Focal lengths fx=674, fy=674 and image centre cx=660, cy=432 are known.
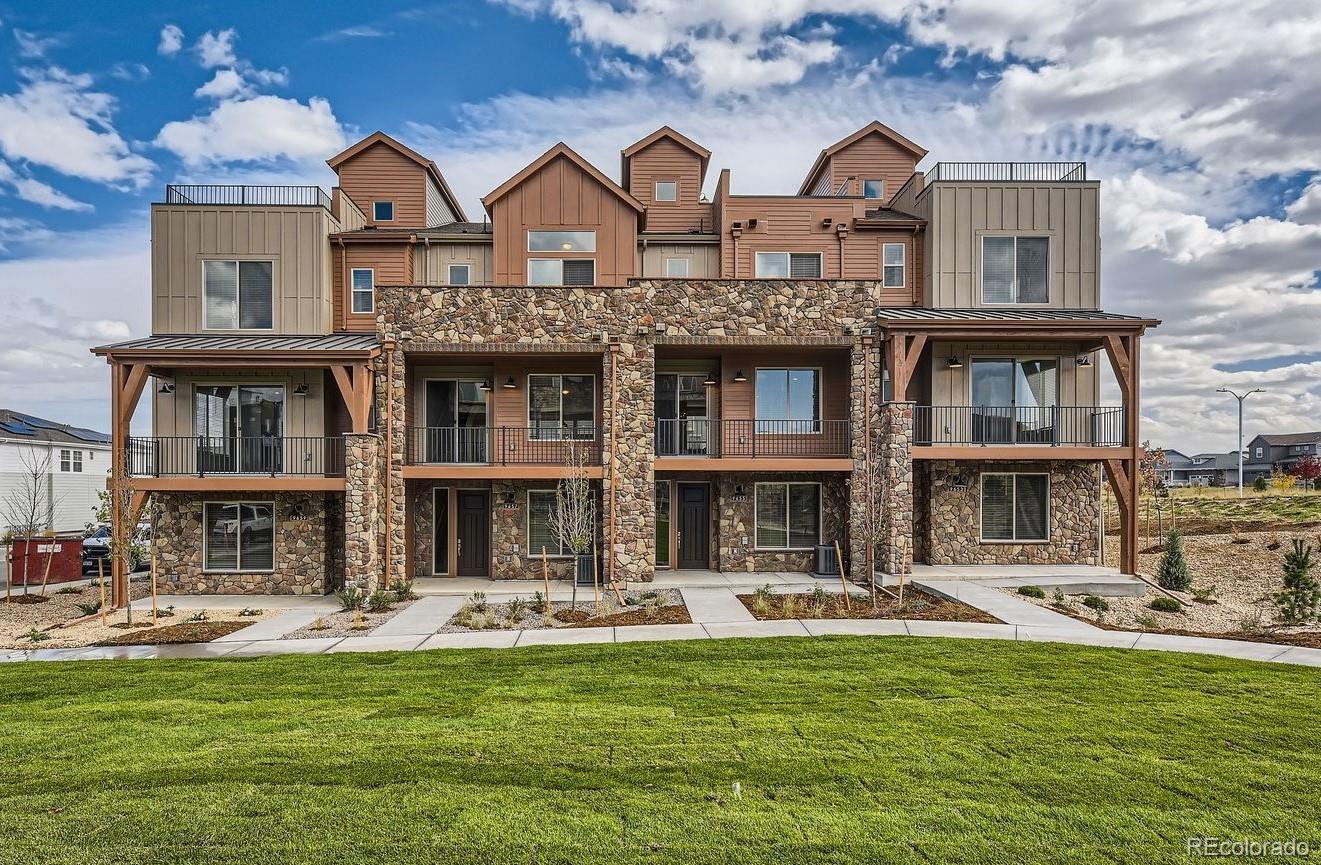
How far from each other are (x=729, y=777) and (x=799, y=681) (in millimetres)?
2731

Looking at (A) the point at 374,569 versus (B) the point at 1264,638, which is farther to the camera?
(A) the point at 374,569

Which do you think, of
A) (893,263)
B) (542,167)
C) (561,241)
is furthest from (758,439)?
(542,167)

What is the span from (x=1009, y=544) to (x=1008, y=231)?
762 centimetres

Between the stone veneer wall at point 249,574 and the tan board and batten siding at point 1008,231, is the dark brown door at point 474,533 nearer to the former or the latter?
the stone veneer wall at point 249,574

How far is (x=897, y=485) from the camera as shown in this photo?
1452cm

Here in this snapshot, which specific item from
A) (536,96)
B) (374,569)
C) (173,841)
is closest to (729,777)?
(173,841)

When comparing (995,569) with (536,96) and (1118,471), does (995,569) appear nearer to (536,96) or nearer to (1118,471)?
(1118,471)

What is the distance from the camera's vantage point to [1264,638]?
935 centimetres

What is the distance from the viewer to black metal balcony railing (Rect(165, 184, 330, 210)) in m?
15.9

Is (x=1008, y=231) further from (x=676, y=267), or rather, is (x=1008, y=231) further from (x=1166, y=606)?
(x=1166, y=606)

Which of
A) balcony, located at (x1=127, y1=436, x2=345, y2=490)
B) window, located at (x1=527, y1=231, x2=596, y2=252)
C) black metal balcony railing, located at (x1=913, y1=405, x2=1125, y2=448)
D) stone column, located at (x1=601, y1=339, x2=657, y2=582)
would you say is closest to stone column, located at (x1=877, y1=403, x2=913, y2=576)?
black metal balcony railing, located at (x1=913, y1=405, x2=1125, y2=448)

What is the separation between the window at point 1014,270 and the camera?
1656 centimetres

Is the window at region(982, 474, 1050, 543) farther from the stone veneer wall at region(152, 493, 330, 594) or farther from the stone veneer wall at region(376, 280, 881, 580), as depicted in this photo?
the stone veneer wall at region(152, 493, 330, 594)

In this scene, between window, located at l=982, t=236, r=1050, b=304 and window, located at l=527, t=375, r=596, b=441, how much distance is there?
1004 cm
